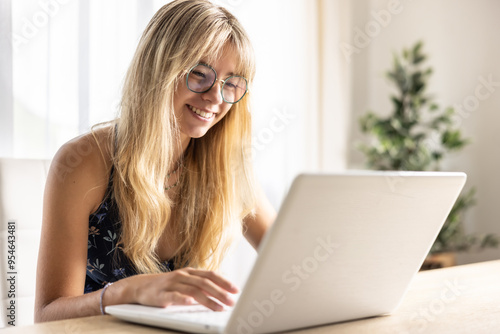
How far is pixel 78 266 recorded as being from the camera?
3.78 ft

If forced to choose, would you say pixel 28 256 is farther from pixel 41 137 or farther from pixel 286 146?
pixel 286 146

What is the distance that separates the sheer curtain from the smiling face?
413 millimetres

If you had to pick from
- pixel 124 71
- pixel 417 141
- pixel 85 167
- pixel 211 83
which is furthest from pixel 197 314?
pixel 417 141

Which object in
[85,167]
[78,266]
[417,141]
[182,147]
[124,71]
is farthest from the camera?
[417,141]

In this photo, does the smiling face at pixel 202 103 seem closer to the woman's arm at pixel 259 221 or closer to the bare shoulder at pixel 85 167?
the bare shoulder at pixel 85 167

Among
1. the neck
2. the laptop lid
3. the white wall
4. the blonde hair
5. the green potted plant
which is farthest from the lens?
the white wall

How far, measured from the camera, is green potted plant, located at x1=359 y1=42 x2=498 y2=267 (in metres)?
3.18

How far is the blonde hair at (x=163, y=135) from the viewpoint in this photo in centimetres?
130

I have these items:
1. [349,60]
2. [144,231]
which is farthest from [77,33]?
[349,60]

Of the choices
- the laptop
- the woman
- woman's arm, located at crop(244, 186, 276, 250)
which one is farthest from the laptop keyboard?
woman's arm, located at crop(244, 186, 276, 250)

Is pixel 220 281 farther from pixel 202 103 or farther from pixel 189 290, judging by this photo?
pixel 202 103

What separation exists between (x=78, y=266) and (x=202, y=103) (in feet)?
1.53

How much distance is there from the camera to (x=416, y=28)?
368 cm

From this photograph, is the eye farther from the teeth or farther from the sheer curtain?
the sheer curtain
